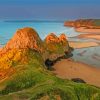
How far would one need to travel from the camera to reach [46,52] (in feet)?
107

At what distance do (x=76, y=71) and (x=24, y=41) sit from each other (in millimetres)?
5233

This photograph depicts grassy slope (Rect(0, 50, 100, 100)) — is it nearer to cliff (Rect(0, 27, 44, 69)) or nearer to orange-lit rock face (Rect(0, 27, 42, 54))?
cliff (Rect(0, 27, 44, 69))

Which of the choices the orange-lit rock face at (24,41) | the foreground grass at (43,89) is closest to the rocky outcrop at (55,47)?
the orange-lit rock face at (24,41)

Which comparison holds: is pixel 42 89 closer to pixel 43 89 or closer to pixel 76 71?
pixel 43 89

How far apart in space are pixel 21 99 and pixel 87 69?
69.2 ft

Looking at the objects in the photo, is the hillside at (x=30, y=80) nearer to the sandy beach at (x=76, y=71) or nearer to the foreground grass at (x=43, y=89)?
the foreground grass at (x=43, y=89)

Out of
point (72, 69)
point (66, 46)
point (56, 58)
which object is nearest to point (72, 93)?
point (72, 69)

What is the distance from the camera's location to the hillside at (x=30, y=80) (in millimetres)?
12227

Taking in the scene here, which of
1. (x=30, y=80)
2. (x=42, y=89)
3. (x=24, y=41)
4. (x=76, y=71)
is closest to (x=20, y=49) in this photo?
(x=24, y=41)

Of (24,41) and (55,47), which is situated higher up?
(24,41)

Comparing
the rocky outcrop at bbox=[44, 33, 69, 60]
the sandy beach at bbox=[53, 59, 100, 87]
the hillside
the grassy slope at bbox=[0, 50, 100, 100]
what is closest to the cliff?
the hillside

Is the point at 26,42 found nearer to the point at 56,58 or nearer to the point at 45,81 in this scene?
the point at 56,58

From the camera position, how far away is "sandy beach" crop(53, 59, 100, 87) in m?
28.2

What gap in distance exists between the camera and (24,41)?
2866 centimetres
